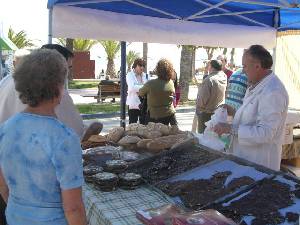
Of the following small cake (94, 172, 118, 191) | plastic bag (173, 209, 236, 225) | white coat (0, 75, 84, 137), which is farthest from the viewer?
white coat (0, 75, 84, 137)

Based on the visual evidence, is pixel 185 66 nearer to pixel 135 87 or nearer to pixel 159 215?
pixel 135 87

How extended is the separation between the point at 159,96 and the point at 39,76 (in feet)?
11.6

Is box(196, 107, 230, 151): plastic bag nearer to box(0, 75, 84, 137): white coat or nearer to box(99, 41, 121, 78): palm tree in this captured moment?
box(0, 75, 84, 137): white coat

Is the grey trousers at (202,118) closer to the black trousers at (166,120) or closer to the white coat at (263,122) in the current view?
the black trousers at (166,120)

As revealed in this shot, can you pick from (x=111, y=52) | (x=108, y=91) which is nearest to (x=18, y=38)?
(x=111, y=52)

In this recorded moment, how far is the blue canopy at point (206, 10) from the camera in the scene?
401 centimetres

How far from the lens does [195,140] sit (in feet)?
9.33

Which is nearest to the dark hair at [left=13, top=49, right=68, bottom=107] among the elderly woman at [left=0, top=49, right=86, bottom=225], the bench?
the elderly woman at [left=0, top=49, right=86, bottom=225]

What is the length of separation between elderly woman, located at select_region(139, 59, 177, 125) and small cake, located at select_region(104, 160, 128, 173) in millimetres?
2476

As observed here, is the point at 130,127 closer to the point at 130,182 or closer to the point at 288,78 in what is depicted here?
the point at 130,182

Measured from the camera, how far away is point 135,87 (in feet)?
19.7

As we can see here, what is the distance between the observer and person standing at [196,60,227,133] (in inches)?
209

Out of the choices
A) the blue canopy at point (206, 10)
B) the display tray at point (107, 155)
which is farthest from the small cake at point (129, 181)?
the blue canopy at point (206, 10)

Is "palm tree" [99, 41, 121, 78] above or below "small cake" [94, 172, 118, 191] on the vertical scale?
above
